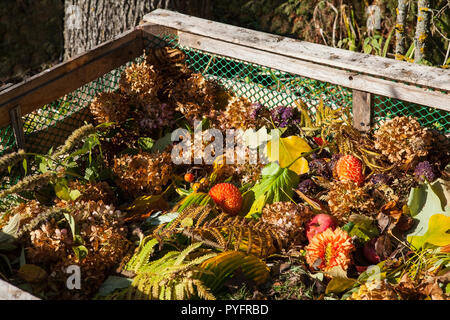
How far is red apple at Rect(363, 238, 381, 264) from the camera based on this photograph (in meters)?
2.27

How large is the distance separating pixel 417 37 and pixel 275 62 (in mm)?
1317

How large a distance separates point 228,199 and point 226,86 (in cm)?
83

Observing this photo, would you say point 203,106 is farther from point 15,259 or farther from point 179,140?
point 15,259

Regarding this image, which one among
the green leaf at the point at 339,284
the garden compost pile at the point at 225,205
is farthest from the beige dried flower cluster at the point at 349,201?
the green leaf at the point at 339,284

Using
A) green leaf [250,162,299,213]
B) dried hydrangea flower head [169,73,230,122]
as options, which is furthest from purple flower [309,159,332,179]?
dried hydrangea flower head [169,73,230,122]

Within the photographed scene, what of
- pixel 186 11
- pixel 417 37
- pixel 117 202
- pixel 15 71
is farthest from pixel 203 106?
pixel 15 71

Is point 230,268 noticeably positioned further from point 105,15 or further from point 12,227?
point 105,15

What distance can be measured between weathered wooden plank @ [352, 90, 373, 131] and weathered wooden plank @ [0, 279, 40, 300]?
163 centimetres

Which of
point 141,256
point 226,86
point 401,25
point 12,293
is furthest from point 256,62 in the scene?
point 12,293

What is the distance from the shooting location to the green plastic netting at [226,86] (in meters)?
2.85

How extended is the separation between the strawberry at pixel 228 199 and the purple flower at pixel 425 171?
755mm

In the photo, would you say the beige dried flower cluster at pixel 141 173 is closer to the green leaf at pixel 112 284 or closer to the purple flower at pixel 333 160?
the green leaf at pixel 112 284

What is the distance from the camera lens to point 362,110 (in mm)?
2736

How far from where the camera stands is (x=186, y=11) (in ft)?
13.4
